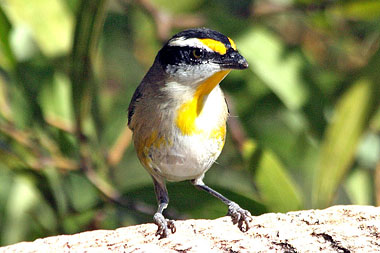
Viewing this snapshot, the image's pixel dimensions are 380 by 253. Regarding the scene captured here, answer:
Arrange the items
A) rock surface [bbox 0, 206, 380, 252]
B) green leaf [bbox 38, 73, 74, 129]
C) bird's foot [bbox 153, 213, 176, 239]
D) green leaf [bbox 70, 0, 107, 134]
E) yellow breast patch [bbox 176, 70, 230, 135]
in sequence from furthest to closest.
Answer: green leaf [bbox 38, 73, 74, 129]
green leaf [bbox 70, 0, 107, 134]
yellow breast patch [bbox 176, 70, 230, 135]
bird's foot [bbox 153, 213, 176, 239]
rock surface [bbox 0, 206, 380, 252]

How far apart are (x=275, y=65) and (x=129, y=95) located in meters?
1.03

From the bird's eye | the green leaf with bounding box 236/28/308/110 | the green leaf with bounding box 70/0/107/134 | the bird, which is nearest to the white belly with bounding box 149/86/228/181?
the bird

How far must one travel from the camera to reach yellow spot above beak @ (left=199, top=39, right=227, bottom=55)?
9.46ft

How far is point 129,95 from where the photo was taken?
457 cm

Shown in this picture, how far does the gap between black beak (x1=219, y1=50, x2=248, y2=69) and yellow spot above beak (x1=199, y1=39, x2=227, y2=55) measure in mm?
24

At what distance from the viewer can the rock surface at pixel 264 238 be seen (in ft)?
8.20

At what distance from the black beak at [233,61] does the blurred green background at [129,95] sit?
0.82 m

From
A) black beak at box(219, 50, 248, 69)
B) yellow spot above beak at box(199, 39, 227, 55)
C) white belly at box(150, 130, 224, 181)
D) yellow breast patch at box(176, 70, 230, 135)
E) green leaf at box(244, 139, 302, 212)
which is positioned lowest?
green leaf at box(244, 139, 302, 212)

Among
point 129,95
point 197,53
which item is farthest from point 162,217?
point 129,95

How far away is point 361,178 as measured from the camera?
4211 mm

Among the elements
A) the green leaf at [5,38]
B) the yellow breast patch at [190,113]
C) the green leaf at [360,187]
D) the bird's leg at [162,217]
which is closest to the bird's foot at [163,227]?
the bird's leg at [162,217]

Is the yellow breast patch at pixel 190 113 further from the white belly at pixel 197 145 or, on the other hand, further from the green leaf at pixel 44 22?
the green leaf at pixel 44 22

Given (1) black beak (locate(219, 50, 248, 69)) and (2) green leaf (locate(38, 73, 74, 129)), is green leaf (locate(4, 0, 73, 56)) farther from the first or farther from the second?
(1) black beak (locate(219, 50, 248, 69))

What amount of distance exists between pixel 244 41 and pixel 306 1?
20.9 inches
